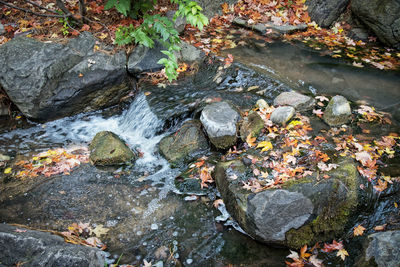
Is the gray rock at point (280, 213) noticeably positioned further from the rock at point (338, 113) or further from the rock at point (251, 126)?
the rock at point (338, 113)

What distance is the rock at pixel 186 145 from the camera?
16.2ft

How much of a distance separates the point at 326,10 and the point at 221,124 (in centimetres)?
584

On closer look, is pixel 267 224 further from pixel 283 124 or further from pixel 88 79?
pixel 88 79

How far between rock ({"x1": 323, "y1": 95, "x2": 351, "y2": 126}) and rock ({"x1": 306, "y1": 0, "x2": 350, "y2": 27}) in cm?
439

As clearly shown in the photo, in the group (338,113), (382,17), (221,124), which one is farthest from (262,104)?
(382,17)

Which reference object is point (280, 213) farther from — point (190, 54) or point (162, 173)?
point (190, 54)

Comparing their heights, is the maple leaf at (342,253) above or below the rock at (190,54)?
below

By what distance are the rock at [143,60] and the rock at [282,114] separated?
10.0 ft

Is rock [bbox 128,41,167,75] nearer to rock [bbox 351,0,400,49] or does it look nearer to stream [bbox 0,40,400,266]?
stream [bbox 0,40,400,266]

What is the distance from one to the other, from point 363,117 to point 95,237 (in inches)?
191

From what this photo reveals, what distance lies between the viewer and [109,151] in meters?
4.95

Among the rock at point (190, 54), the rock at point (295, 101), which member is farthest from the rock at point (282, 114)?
the rock at point (190, 54)

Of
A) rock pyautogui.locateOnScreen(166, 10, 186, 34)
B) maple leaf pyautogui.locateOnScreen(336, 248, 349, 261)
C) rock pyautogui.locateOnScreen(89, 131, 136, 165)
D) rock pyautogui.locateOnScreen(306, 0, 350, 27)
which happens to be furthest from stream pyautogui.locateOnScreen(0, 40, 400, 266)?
rock pyautogui.locateOnScreen(306, 0, 350, 27)

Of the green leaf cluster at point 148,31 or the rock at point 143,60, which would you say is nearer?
the green leaf cluster at point 148,31
